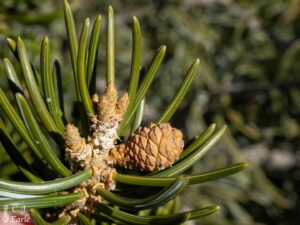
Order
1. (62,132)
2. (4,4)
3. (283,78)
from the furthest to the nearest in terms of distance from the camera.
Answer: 1. (283,78)
2. (4,4)
3. (62,132)

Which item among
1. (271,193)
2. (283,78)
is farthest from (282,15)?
(271,193)

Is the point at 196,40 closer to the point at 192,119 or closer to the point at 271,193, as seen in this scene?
the point at 192,119

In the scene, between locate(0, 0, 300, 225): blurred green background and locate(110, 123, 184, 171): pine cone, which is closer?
locate(110, 123, 184, 171): pine cone

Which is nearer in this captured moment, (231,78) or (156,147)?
(156,147)

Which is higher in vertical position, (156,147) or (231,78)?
(231,78)

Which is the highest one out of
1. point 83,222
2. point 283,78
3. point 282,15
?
point 282,15
